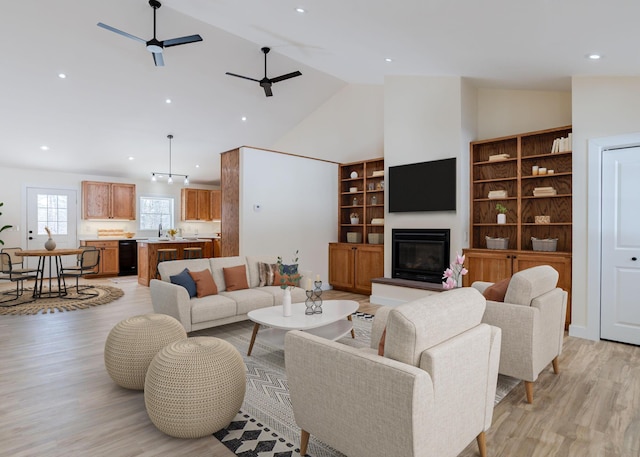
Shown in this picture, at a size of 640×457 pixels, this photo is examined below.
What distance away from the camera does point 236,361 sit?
2.38 m

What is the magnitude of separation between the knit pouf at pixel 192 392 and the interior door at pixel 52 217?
28.0ft

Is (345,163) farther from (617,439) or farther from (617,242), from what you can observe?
(617,439)

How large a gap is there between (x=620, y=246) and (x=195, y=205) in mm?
9943

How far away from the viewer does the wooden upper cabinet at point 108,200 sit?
9195 millimetres

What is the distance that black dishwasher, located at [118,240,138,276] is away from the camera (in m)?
9.38

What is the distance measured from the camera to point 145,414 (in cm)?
248

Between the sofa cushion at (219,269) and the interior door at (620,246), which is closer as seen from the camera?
the interior door at (620,246)

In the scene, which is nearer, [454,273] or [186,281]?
[454,273]

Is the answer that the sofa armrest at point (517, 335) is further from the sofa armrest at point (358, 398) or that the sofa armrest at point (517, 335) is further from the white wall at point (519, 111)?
the white wall at point (519, 111)

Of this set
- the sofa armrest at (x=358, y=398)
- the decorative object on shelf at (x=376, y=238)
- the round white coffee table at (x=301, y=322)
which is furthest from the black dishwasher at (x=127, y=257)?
the sofa armrest at (x=358, y=398)

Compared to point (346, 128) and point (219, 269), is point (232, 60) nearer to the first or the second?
point (346, 128)

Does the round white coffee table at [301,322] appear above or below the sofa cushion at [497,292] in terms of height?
below

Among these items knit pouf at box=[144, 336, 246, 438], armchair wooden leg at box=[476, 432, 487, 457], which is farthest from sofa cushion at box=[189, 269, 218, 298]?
armchair wooden leg at box=[476, 432, 487, 457]

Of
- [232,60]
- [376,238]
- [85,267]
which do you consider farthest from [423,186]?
[85,267]
